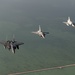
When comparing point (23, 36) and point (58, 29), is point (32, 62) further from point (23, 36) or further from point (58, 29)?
point (58, 29)

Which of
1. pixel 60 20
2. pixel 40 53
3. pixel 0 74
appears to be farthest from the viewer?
pixel 60 20

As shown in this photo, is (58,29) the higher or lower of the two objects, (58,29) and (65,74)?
the higher

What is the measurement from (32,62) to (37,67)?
4.20 metres

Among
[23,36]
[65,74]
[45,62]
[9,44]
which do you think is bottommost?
[65,74]

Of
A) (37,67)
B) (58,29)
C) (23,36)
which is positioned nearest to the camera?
(37,67)

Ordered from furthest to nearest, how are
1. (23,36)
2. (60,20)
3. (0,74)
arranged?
(60,20) → (23,36) → (0,74)

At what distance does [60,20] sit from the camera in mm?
136500

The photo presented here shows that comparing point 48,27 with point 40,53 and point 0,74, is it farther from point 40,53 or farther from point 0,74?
point 0,74

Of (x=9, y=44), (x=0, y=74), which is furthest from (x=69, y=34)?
(x=0, y=74)

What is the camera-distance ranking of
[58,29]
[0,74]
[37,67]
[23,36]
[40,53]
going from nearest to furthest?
[0,74] < [37,67] < [40,53] < [23,36] < [58,29]

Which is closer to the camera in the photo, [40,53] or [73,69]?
[73,69]

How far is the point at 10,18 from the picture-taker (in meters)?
137

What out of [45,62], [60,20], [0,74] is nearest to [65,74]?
[45,62]

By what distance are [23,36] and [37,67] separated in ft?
87.8
